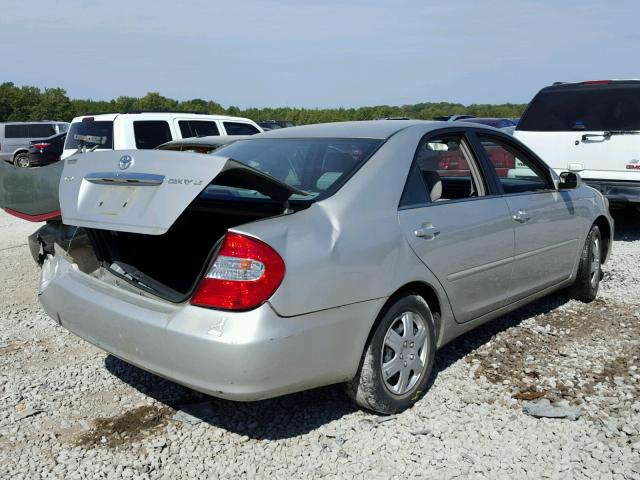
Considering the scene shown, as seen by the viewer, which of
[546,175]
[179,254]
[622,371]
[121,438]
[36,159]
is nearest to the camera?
[121,438]

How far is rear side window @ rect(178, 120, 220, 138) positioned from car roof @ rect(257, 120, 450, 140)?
639cm

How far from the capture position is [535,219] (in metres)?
4.54

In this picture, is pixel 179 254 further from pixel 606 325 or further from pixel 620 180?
pixel 620 180

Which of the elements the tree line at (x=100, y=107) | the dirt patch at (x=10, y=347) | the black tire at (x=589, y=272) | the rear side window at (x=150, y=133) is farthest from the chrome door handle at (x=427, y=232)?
the tree line at (x=100, y=107)

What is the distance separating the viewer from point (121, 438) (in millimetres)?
3293

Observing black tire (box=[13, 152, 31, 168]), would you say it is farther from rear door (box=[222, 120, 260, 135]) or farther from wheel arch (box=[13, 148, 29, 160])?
rear door (box=[222, 120, 260, 135])

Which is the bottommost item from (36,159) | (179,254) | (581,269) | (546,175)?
(36,159)

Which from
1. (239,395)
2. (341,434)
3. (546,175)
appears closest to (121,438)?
(239,395)

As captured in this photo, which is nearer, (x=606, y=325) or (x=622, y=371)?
(x=622, y=371)

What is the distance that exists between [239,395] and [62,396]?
1.52 meters

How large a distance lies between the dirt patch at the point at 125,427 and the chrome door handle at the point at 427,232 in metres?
1.69

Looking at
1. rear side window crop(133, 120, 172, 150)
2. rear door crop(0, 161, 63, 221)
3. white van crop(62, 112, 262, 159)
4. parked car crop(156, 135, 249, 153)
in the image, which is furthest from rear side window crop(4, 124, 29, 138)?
rear door crop(0, 161, 63, 221)

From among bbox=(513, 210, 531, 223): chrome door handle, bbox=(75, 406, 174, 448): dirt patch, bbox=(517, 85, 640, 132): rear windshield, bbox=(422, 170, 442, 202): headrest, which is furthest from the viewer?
bbox=(517, 85, 640, 132): rear windshield

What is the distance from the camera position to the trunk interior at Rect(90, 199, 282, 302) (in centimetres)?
337
